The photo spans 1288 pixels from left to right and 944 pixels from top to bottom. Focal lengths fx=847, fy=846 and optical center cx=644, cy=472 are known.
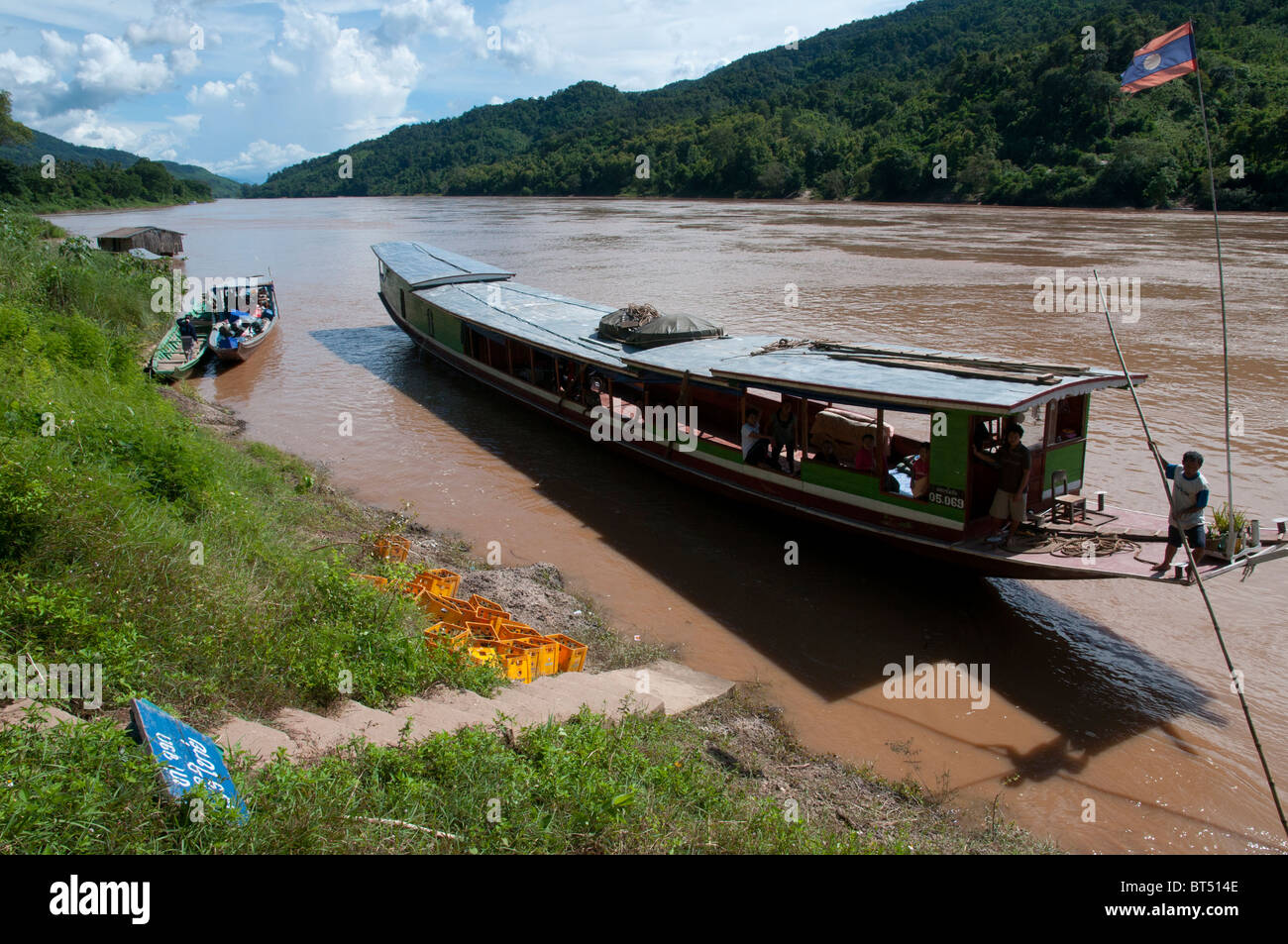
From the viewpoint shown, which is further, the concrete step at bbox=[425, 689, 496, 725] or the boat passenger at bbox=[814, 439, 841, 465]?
the boat passenger at bbox=[814, 439, 841, 465]

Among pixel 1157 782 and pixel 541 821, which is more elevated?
pixel 541 821

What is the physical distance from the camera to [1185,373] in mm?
17281

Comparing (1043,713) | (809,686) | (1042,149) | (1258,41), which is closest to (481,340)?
(809,686)

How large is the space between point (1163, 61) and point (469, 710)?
762 centimetres

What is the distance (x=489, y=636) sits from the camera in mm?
7641

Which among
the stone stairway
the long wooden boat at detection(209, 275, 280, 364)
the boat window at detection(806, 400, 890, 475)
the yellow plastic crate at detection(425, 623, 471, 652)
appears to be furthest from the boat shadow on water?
the long wooden boat at detection(209, 275, 280, 364)

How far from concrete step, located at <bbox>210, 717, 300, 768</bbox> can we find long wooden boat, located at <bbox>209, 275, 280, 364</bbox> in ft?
58.0

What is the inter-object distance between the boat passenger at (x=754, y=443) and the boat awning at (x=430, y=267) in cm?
1175

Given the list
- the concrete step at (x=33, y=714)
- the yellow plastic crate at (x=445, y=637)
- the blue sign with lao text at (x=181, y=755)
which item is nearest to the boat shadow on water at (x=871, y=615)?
the yellow plastic crate at (x=445, y=637)

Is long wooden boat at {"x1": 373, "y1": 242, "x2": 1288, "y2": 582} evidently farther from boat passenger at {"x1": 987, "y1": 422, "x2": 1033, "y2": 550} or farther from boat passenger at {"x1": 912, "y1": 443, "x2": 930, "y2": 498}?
boat passenger at {"x1": 987, "y1": 422, "x2": 1033, "y2": 550}

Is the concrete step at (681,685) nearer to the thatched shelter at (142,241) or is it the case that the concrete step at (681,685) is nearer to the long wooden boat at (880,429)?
the long wooden boat at (880,429)

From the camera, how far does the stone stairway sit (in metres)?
4.80

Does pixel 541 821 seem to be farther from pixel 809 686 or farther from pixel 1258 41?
pixel 1258 41

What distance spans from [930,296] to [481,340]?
15137 millimetres
